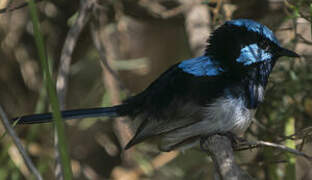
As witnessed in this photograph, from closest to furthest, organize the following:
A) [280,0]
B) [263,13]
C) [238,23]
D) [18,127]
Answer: [238,23], [280,0], [263,13], [18,127]

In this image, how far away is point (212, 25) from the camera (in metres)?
3.42

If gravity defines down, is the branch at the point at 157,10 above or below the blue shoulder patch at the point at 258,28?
below

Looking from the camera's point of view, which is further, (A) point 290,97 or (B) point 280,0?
(B) point 280,0

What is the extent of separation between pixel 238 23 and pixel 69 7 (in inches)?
72.6

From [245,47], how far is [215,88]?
13.4 inches

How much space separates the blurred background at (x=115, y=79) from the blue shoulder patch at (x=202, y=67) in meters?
0.45

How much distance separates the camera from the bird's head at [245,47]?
2979 millimetres

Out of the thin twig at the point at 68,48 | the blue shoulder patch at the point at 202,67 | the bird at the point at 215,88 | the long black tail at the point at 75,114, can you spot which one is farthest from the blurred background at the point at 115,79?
the blue shoulder patch at the point at 202,67

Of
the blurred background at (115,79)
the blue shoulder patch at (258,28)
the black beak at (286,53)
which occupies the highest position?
the blue shoulder patch at (258,28)

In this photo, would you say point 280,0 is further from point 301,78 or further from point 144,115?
point 144,115

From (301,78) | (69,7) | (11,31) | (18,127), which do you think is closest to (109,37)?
(69,7)

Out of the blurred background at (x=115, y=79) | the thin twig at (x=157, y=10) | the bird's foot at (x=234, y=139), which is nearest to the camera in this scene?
the bird's foot at (x=234, y=139)

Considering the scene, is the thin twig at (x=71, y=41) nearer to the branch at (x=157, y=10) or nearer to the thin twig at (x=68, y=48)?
the thin twig at (x=68, y=48)

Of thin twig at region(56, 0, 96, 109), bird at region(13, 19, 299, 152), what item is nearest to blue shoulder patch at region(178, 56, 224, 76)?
bird at region(13, 19, 299, 152)
